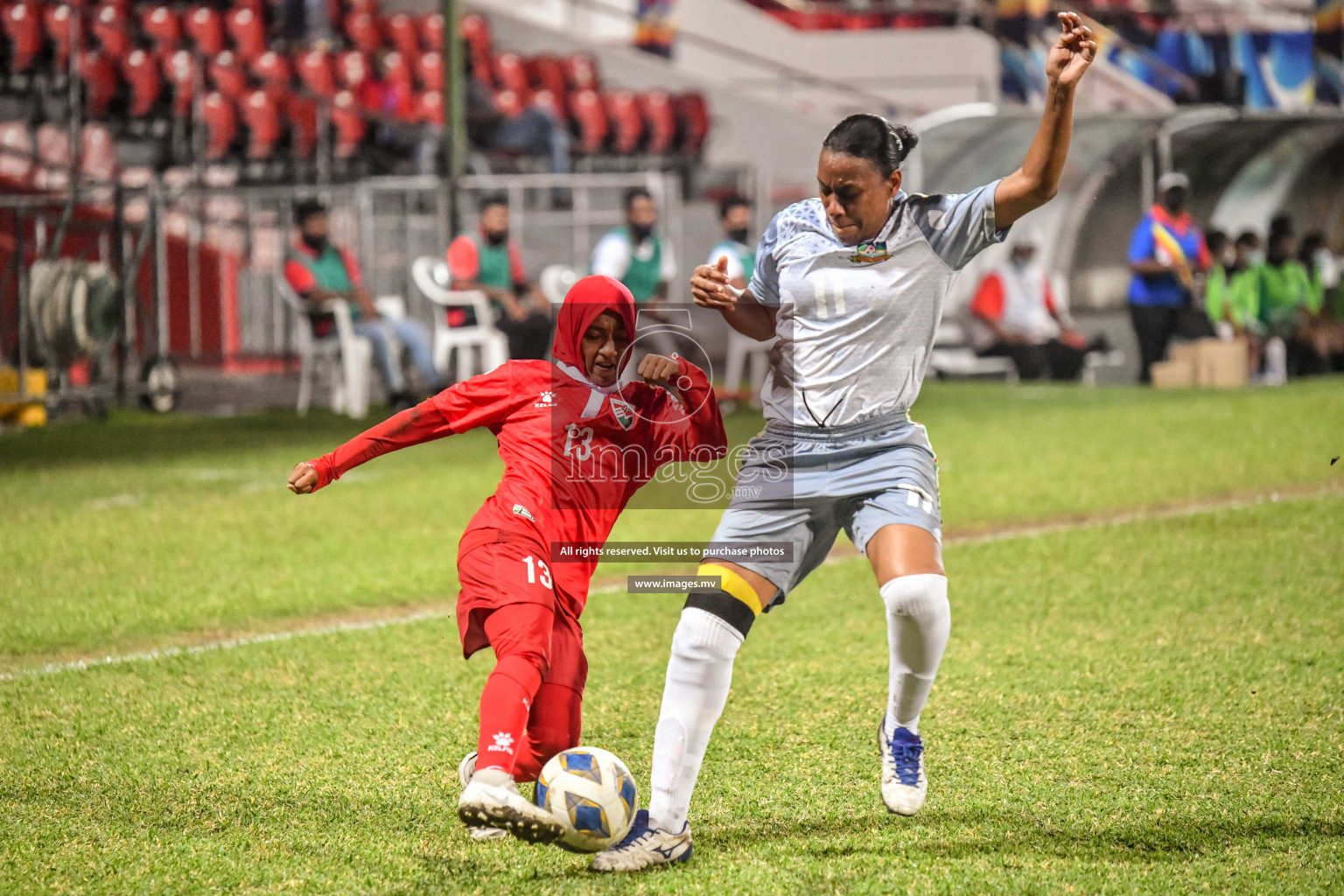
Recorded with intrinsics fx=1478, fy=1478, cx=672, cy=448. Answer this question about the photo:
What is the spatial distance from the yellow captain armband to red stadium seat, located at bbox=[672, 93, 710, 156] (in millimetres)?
18490

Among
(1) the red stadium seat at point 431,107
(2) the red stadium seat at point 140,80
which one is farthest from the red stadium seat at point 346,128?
(2) the red stadium seat at point 140,80

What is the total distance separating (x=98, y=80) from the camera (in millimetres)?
17234

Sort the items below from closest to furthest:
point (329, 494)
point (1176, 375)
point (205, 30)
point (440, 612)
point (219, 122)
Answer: point (440, 612) < point (329, 494) < point (1176, 375) < point (219, 122) < point (205, 30)

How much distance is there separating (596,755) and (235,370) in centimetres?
1290

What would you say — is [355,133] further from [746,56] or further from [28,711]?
[28,711]

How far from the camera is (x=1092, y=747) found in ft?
14.5

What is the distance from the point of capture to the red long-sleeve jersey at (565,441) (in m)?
3.91

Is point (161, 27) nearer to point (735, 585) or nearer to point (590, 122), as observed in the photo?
point (590, 122)

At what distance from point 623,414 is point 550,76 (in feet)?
61.5

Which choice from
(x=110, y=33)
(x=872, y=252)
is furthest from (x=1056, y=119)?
(x=110, y=33)

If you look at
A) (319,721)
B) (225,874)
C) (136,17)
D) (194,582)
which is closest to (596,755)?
(225,874)

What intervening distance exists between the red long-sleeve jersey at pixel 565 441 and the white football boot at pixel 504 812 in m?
0.74

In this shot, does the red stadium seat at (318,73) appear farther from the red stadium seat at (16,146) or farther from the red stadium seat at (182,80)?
the red stadium seat at (16,146)

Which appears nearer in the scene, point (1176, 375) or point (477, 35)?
point (1176, 375)
